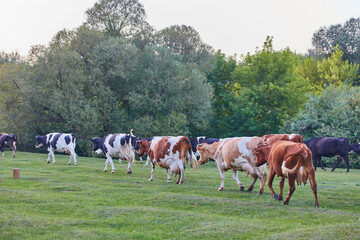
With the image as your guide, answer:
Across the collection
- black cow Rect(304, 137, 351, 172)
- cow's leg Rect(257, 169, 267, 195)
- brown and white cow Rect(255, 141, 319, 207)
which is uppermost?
black cow Rect(304, 137, 351, 172)

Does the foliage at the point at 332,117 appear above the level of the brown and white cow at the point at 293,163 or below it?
above

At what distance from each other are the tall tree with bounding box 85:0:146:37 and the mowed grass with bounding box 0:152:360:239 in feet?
131

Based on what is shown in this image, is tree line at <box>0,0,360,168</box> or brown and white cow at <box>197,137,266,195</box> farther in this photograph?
tree line at <box>0,0,360,168</box>

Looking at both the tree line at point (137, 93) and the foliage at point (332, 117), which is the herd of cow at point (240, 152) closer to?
the foliage at point (332, 117)

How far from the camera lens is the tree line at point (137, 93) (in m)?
49.2

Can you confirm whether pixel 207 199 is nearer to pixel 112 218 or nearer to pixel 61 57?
pixel 112 218

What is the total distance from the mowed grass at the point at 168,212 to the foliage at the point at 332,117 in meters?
24.5

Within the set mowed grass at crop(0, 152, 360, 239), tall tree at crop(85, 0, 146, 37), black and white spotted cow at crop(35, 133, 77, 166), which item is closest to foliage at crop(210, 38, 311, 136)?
tall tree at crop(85, 0, 146, 37)

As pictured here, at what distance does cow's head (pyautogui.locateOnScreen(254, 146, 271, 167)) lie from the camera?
1667 cm

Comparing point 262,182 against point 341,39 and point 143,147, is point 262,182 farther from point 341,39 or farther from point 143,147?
point 341,39

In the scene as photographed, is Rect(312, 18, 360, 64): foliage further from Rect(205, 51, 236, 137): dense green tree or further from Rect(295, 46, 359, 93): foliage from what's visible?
Rect(205, 51, 236, 137): dense green tree

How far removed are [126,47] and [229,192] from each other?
36.7 metres

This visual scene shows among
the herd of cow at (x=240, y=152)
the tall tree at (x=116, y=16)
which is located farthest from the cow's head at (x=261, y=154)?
the tall tree at (x=116, y=16)

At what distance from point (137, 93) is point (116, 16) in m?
12.4
